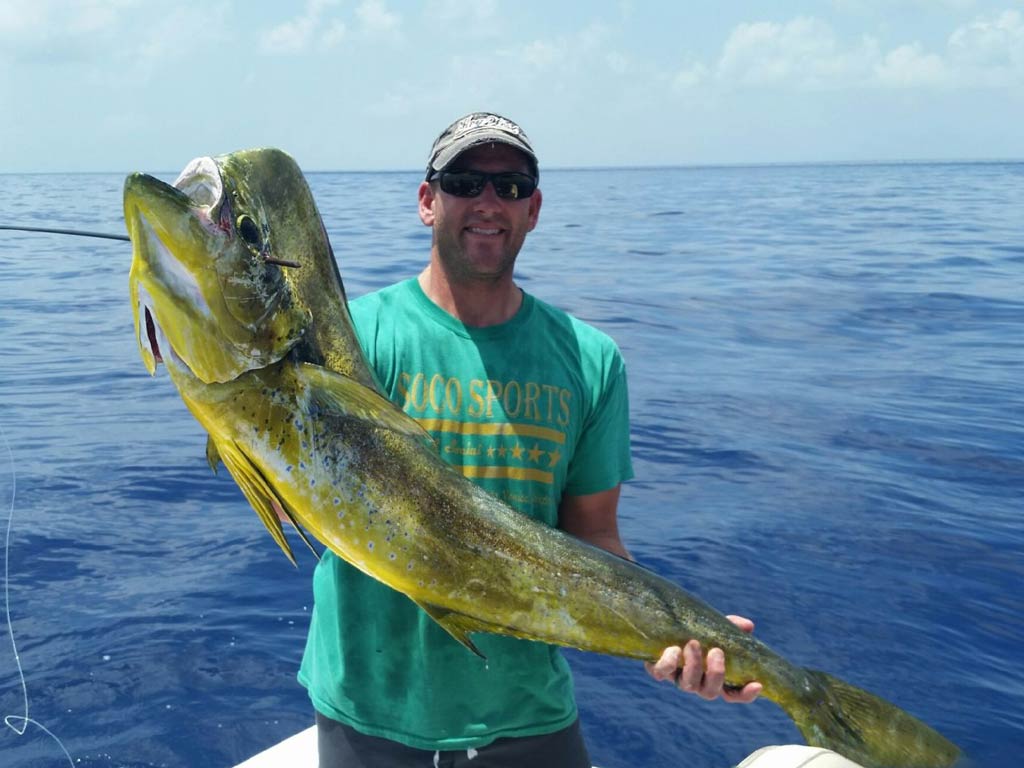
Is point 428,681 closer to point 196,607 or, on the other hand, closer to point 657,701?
point 657,701

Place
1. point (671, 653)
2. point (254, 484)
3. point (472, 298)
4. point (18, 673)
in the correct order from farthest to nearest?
point (18, 673) < point (472, 298) < point (671, 653) < point (254, 484)

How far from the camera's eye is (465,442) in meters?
2.65

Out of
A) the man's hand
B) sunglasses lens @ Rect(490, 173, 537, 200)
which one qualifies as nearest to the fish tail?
the man's hand

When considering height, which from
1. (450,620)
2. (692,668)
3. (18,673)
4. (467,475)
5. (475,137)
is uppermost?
(475,137)

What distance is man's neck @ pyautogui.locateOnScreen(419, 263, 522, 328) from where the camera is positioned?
107 inches

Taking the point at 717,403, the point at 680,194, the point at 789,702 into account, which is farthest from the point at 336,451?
the point at 680,194

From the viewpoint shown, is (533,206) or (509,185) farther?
(533,206)

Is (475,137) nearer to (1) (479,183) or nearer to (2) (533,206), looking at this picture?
(1) (479,183)

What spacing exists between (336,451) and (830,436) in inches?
335

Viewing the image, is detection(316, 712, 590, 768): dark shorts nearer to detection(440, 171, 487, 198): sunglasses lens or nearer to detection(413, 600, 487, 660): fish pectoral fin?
detection(413, 600, 487, 660): fish pectoral fin

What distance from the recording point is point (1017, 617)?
637 centimetres

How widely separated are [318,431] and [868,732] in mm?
1887

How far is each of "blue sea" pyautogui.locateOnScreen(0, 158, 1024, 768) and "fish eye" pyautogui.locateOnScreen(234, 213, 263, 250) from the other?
3.64 metres

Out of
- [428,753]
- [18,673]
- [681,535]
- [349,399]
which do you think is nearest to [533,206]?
[349,399]
